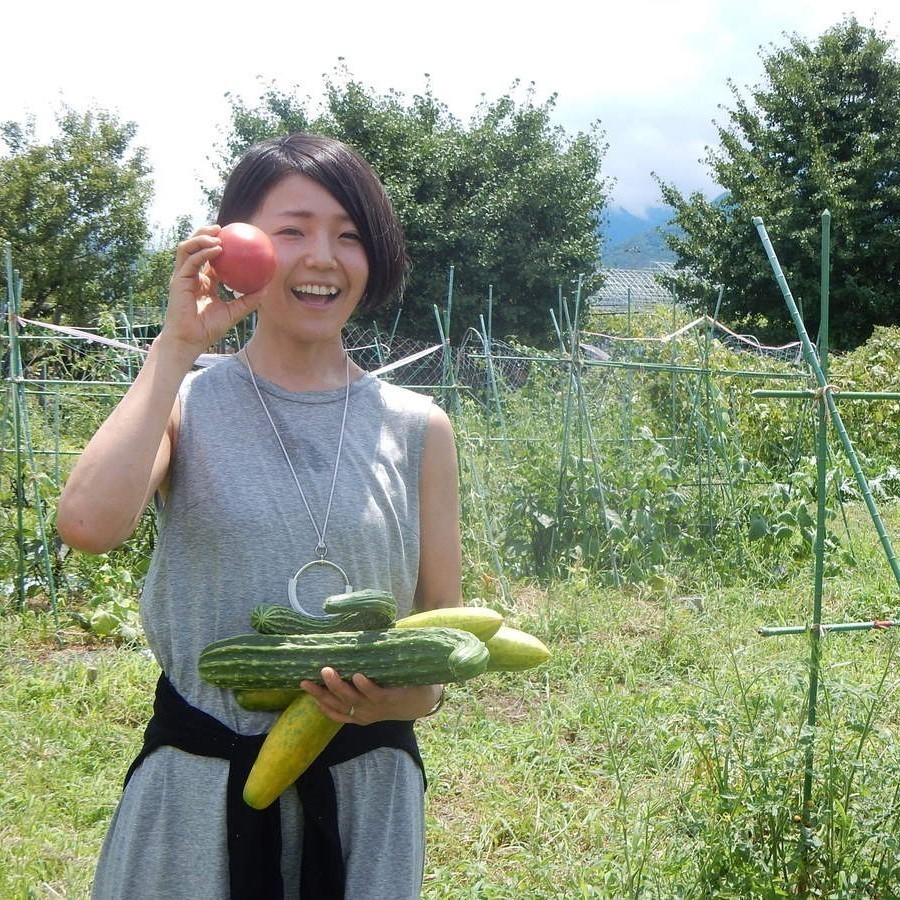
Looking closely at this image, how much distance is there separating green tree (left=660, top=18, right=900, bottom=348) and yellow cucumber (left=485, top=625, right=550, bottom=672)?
65.5 ft

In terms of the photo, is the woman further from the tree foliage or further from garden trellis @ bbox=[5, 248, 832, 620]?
the tree foliage

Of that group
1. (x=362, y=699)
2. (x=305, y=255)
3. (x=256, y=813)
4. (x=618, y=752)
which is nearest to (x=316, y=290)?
(x=305, y=255)

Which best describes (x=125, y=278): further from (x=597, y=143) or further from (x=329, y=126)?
(x=597, y=143)

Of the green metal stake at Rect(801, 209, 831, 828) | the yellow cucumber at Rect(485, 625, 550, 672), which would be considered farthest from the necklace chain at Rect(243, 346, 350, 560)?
the green metal stake at Rect(801, 209, 831, 828)

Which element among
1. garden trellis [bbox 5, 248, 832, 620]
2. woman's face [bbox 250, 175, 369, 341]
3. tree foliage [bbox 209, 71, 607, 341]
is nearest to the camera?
woman's face [bbox 250, 175, 369, 341]

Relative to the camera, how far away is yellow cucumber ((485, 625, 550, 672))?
1.60 meters

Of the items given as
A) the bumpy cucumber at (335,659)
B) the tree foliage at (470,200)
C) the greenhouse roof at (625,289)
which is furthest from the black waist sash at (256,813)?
the greenhouse roof at (625,289)

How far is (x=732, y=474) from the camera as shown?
22.4 feet

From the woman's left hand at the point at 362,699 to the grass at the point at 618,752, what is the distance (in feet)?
4.06

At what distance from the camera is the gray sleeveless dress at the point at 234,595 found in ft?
4.56

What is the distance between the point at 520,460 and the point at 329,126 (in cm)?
1634

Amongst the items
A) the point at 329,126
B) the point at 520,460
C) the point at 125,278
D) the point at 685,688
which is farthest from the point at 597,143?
the point at 685,688

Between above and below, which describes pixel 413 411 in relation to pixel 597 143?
below

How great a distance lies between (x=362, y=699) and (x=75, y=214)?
892 inches
